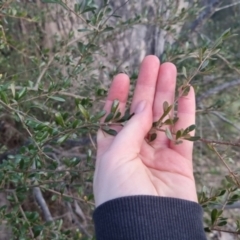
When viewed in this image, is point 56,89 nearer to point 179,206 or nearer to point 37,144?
point 37,144

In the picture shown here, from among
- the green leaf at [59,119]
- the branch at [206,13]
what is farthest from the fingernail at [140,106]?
the branch at [206,13]

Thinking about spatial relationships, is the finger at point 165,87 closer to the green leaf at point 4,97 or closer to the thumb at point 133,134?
the thumb at point 133,134

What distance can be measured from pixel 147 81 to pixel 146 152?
0.23 metres

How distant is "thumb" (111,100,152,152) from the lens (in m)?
1.17

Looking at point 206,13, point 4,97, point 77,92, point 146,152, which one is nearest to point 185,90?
point 146,152

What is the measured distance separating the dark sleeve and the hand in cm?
4

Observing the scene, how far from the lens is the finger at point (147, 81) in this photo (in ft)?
4.49

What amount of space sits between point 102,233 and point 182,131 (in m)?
0.34

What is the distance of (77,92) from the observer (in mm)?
2166

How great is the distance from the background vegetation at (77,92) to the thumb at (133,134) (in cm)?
5

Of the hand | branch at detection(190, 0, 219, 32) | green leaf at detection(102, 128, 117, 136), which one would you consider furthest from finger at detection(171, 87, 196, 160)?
branch at detection(190, 0, 219, 32)

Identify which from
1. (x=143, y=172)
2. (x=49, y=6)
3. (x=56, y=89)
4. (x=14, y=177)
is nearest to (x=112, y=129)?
(x=143, y=172)

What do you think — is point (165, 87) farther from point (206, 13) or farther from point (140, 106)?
point (206, 13)

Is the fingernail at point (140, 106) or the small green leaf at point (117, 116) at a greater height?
the small green leaf at point (117, 116)
